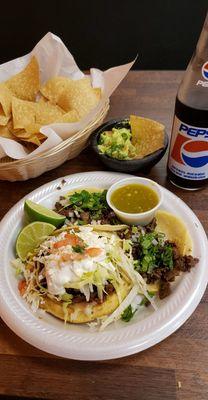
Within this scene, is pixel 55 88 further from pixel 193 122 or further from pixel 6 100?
pixel 193 122

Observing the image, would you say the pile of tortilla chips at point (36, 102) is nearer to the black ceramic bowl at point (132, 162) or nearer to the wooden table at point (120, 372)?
the black ceramic bowl at point (132, 162)

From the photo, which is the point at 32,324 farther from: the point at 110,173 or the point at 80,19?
→ the point at 80,19

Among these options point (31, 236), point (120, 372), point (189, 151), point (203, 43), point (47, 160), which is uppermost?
point (203, 43)

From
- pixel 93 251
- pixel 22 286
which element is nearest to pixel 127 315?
pixel 93 251

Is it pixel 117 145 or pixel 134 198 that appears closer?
pixel 134 198

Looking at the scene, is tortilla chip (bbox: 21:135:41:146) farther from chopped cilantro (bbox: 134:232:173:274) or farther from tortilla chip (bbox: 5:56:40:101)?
chopped cilantro (bbox: 134:232:173:274)

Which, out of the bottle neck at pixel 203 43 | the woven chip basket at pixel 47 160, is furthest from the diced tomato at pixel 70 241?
the bottle neck at pixel 203 43
